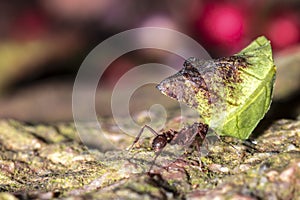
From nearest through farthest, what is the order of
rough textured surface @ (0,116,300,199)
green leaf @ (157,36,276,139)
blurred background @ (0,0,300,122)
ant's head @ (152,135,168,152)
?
rough textured surface @ (0,116,300,199) < green leaf @ (157,36,276,139) < ant's head @ (152,135,168,152) < blurred background @ (0,0,300,122)

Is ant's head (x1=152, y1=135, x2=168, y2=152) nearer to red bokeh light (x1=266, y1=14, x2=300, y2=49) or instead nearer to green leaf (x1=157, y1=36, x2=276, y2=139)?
green leaf (x1=157, y1=36, x2=276, y2=139)

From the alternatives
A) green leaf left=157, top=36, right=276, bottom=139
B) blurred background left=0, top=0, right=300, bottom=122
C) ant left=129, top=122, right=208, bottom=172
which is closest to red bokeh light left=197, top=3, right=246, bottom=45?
blurred background left=0, top=0, right=300, bottom=122

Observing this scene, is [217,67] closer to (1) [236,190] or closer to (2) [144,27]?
(1) [236,190]

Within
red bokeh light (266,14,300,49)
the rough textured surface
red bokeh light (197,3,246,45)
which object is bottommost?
the rough textured surface

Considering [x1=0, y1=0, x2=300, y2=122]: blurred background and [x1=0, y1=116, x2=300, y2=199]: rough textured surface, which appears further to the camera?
[x1=0, y1=0, x2=300, y2=122]: blurred background

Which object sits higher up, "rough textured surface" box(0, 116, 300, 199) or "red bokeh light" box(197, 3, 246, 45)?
"red bokeh light" box(197, 3, 246, 45)

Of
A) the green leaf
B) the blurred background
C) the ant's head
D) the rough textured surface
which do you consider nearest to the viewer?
the rough textured surface

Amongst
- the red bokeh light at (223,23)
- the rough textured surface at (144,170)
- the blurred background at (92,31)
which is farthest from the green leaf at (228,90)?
the red bokeh light at (223,23)

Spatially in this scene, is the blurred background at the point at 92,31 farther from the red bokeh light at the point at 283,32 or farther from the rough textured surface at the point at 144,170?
the rough textured surface at the point at 144,170

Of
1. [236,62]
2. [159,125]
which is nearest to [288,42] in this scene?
[159,125]
